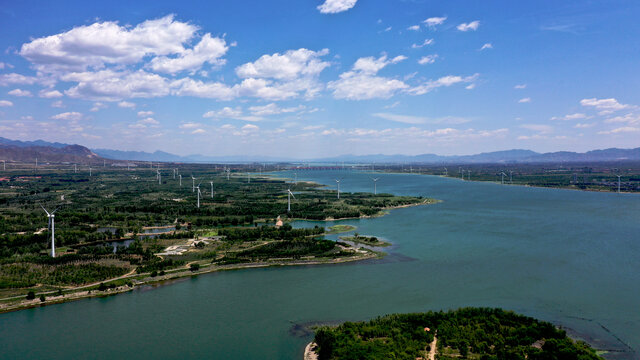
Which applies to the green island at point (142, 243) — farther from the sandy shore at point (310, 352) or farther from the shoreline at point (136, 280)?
the sandy shore at point (310, 352)

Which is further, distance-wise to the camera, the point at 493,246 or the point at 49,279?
the point at 493,246

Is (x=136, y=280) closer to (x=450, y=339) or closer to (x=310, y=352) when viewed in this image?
(x=310, y=352)

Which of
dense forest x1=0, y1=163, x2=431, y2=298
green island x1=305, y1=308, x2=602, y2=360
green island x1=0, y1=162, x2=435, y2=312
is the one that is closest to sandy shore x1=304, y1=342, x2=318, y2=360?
green island x1=305, y1=308, x2=602, y2=360

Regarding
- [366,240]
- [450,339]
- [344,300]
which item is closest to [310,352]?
[450,339]

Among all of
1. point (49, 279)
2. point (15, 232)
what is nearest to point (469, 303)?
point (49, 279)

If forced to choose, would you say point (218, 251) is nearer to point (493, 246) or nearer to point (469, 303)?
point (469, 303)

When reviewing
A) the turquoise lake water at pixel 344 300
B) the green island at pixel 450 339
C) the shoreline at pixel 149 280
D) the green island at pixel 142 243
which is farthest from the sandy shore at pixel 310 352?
the green island at pixel 142 243
